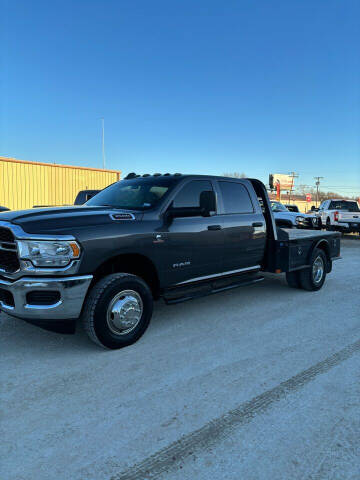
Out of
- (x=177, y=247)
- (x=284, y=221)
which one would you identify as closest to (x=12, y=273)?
(x=177, y=247)

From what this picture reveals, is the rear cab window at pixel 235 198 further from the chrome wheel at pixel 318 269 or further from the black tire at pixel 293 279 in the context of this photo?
the chrome wheel at pixel 318 269

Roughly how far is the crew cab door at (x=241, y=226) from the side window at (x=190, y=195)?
410mm

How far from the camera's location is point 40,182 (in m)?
19.3

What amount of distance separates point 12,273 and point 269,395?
2.51 metres

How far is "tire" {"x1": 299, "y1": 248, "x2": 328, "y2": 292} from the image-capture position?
6.26 meters

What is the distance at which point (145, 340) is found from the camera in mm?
4035

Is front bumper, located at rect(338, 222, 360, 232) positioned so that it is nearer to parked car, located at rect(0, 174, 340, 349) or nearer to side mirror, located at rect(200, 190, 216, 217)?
parked car, located at rect(0, 174, 340, 349)

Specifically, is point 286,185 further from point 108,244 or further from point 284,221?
point 108,244

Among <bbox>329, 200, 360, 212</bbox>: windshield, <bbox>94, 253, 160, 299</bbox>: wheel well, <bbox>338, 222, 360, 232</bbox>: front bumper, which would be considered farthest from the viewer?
<bbox>329, 200, 360, 212</bbox>: windshield

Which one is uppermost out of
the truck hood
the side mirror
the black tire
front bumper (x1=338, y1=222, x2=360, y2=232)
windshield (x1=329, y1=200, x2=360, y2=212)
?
windshield (x1=329, y1=200, x2=360, y2=212)

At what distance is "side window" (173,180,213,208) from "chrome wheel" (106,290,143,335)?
127cm

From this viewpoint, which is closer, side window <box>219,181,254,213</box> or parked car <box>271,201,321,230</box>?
side window <box>219,181,254,213</box>

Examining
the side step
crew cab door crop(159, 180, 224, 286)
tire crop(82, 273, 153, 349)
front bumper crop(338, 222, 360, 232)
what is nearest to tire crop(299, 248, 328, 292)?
the side step

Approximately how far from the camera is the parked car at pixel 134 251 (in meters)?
3.34
